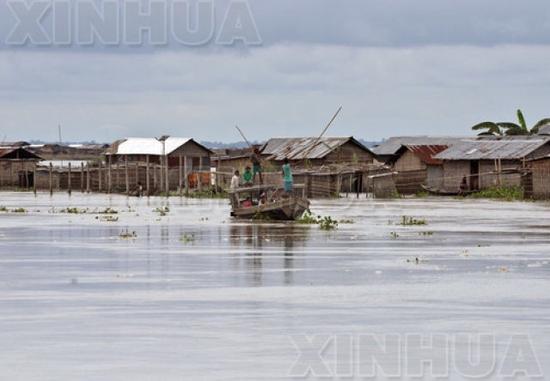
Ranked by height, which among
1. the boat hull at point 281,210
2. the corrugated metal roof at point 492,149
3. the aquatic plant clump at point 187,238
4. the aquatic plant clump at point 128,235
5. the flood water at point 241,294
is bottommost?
the flood water at point 241,294

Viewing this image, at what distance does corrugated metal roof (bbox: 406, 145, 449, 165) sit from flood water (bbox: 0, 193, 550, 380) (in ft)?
106

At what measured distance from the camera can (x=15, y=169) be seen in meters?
76.8

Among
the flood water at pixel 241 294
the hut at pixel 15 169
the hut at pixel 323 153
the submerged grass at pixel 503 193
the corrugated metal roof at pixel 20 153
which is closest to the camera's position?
the flood water at pixel 241 294

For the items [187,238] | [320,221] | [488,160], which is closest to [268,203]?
[320,221]

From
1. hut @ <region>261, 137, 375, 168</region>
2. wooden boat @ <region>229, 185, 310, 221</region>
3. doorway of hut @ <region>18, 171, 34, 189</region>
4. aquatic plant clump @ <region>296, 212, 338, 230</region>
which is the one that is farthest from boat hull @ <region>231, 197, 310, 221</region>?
doorway of hut @ <region>18, 171, 34, 189</region>

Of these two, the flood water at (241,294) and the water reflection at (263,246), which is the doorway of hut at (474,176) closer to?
the water reflection at (263,246)

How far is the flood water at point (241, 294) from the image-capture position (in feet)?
42.4

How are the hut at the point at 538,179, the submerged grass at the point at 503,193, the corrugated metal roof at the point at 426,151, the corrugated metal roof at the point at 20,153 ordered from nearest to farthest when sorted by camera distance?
the hut at the point at 538,179
the submerged grass at the point at 503,193
the corrugated metal roof at the point at 426,151
the corrugated metal roof at the point at 20,153

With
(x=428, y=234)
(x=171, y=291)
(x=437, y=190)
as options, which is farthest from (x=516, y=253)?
(x=437, y=190)

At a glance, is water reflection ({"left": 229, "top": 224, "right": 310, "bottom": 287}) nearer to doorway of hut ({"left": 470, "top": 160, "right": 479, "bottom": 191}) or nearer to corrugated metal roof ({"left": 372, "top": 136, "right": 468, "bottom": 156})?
doorway of hut ({"left": 470, "top": 160, "right": 479, "bottom": 191})

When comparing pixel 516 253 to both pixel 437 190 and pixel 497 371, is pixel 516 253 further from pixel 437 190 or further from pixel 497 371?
pixel 437 190

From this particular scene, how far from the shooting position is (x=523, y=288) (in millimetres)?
18234

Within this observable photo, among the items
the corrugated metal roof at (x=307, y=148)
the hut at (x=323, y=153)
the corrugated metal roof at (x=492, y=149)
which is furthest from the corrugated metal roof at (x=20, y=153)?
the corrugated metal roof at (x=492, y=149)

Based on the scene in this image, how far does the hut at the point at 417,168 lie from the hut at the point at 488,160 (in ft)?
3.38
